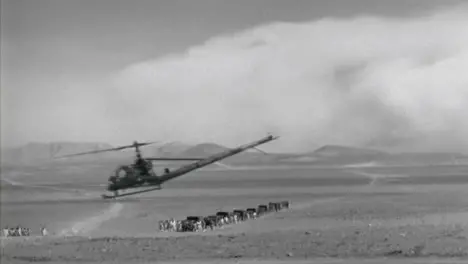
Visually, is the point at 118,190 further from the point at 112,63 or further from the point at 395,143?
the point at 395,143

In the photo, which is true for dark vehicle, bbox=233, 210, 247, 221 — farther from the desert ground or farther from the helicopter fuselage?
the helicopter fuselage

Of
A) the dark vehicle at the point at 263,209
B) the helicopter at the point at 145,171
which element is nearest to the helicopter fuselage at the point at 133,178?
the helicopter at the point at 145,171

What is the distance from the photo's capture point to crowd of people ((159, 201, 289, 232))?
4.61 m

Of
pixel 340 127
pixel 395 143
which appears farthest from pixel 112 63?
pixel 395 143

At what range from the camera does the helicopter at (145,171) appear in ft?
15.0

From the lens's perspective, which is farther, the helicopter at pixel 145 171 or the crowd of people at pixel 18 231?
the crowd of people at pixel 18 231

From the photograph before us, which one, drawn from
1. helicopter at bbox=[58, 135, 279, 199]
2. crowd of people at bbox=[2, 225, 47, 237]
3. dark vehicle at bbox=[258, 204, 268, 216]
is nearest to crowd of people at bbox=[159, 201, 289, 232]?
dark vehicle at bbox=[258, 204, 268, 216]

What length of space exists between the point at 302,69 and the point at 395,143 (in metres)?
0.61

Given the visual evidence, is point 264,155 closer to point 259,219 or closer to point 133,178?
point 259,219

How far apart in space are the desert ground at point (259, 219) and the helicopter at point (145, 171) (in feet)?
0.15

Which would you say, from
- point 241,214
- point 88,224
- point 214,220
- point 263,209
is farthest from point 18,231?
point 263,209

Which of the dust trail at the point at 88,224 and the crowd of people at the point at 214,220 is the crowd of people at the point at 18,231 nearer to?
the dust trail at the point at 88,224

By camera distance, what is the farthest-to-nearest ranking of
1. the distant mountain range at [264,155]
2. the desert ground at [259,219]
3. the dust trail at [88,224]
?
the dust trail at [88,224] < the distant mountain range at [264,155] < the desert ground at [259,219]

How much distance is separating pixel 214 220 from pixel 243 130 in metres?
0.50
